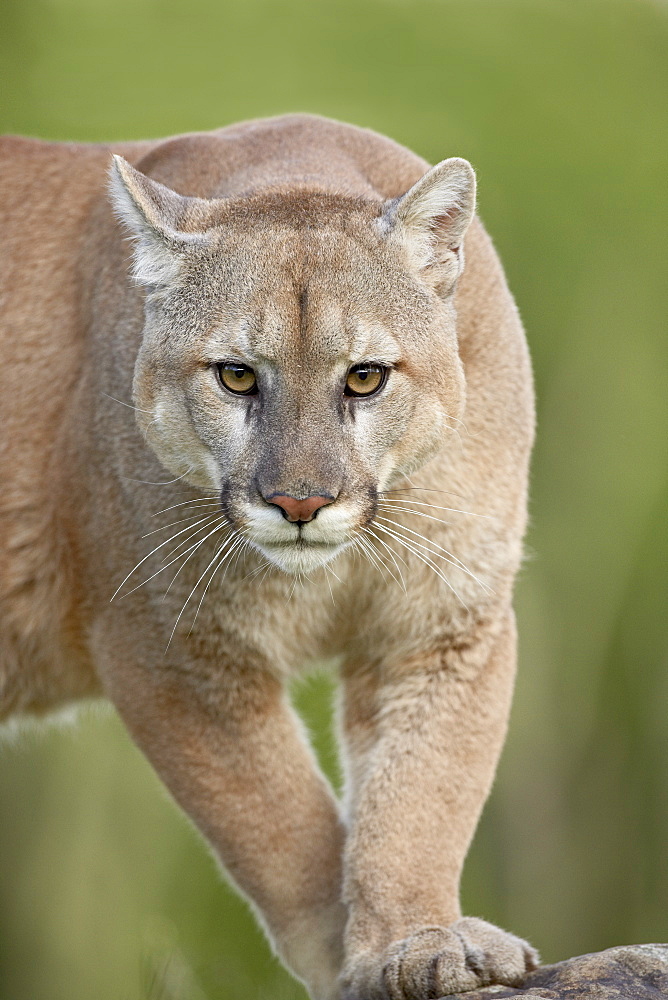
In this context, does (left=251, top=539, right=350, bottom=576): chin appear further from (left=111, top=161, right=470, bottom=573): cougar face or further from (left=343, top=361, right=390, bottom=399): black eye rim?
(left=343, top=361, right=390, bottom=399): black eye rim

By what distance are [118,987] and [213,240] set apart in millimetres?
6289

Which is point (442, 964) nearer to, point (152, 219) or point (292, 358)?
point (292, 358)

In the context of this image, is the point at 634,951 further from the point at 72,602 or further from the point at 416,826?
the point at 72,602

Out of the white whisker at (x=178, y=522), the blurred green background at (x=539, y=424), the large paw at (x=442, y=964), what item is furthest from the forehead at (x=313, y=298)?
the blurred green background at (x=539, y=424)

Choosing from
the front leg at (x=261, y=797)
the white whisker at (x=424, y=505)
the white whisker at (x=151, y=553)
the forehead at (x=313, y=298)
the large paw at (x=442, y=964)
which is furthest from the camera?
the front leg at (x=261, y=797)

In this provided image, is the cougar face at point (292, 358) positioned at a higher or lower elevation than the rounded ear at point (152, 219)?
lower

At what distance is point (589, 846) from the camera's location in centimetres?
983

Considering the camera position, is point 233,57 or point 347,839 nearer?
point 347,839

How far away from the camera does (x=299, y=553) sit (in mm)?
3498

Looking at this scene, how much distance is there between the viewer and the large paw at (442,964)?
3.60 m

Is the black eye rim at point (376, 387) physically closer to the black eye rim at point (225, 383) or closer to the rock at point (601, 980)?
the black eye rim at point (225, 383)

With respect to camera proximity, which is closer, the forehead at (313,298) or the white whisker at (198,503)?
the forehead at (313,298)

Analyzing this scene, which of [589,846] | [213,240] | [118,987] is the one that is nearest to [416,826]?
[213,240]

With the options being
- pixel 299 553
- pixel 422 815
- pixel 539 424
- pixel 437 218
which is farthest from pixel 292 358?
pixel 539 424
